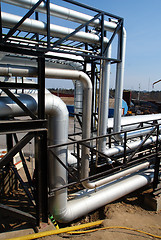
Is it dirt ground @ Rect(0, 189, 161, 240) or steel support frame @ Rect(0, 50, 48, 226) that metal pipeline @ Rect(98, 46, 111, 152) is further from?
steel support frame @ Rect(0, 50, 48, 226)

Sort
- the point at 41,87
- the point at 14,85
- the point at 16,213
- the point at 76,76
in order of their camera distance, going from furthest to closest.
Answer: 1. the point at 76,76
2. the point at 16,213
3. the point at 41,87
4. the point at 14,85

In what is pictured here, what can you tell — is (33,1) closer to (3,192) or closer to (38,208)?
(38,208)

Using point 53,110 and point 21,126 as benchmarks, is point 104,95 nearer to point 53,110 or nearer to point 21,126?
point 53,110

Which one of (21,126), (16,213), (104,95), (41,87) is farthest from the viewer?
(104,95)

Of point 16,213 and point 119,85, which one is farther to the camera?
point 119,85

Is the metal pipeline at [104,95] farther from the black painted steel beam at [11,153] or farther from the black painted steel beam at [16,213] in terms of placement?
the black painted steel beam at [16,213]

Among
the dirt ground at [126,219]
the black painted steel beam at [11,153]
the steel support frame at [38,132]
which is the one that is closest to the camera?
the steel support frame at [38,132]

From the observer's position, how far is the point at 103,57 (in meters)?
5.59

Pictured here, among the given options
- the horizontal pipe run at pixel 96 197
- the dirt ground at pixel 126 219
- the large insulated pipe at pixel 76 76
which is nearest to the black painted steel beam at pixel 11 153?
the large insulated pipe at pixel 76 76

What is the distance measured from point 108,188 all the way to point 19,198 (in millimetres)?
2793

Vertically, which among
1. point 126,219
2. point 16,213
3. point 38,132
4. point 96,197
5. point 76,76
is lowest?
point 126,219

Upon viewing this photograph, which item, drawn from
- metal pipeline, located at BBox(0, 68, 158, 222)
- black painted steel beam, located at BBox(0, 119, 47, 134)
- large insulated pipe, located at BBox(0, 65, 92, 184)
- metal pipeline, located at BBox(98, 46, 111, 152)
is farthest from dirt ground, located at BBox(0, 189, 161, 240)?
metal pipeline, located at BBox(98, 46, 111, 152)

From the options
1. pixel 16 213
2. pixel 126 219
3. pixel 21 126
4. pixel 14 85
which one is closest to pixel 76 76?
pixel 14 85

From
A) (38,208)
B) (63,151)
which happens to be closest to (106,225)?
(38,208)
